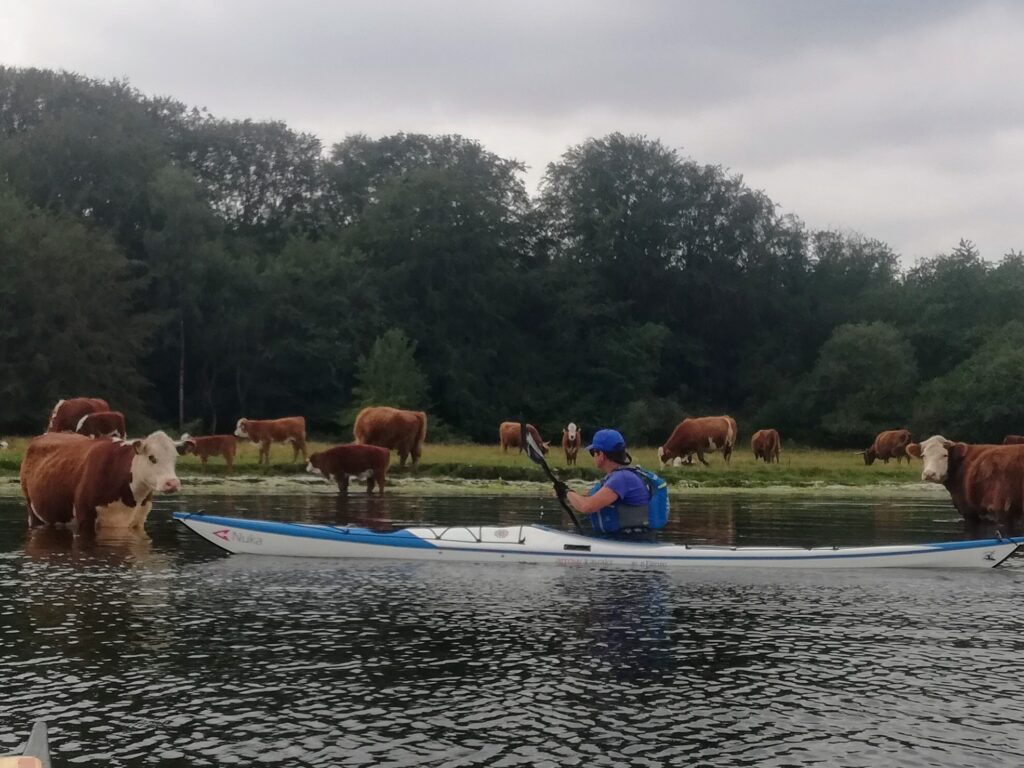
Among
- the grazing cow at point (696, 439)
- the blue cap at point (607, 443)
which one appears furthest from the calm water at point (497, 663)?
the grazing cow at point (696, 439)

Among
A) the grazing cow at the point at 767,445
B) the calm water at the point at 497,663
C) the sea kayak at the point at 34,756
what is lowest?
the calm water at the point at 497,663

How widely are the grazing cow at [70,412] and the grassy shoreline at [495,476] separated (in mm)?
1660

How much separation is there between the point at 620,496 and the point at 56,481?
8.92m

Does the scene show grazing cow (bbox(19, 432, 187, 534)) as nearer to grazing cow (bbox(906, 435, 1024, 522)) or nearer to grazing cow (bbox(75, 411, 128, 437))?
grazing cow (bbox(75, 411, 128, 437))

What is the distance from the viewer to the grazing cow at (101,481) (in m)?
17.0

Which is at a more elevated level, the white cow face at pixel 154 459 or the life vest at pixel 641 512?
the white cow face at pixel 154 459

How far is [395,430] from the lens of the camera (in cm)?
3338

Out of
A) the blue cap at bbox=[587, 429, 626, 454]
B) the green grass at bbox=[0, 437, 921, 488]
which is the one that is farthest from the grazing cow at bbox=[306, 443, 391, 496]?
the blue cap at bbox=[587, 429, 626, 454]

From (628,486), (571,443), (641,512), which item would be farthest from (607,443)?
(571,443)

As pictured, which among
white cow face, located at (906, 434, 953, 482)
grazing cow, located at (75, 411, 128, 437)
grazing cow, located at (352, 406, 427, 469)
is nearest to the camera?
white cow face, located at (906, 434, 953, 482)

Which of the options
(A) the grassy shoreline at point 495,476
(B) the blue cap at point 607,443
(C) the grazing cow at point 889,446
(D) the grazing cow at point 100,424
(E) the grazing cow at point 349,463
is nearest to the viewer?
(B) the blue cap at point 607,443

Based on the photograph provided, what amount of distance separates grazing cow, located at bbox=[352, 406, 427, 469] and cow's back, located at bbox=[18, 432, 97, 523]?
50.0 feet

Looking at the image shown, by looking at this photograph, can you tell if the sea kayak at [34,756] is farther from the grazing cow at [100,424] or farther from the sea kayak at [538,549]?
the grazing cow at [100,424]

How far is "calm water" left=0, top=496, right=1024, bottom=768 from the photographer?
7051 millimetres
